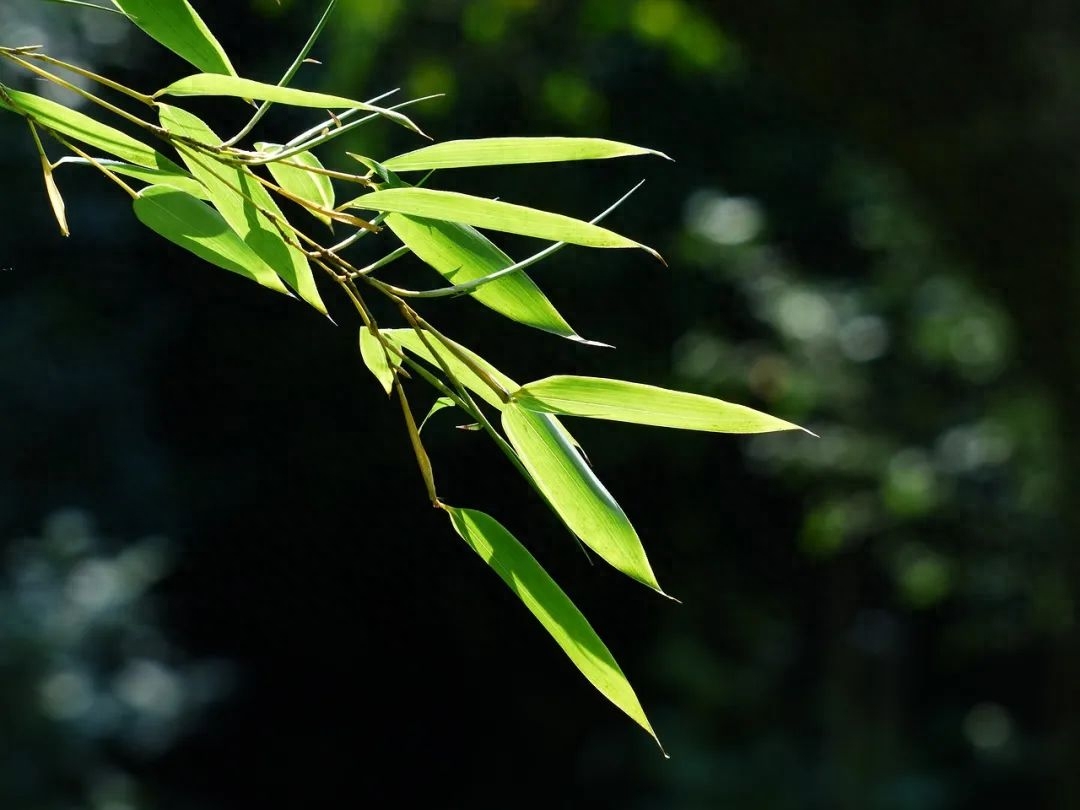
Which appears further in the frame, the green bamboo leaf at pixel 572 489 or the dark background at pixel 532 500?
the dark background at pixel 532 500

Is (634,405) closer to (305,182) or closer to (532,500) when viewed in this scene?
(305,182)

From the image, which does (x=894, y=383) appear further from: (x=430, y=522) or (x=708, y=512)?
(x=430, y=522)

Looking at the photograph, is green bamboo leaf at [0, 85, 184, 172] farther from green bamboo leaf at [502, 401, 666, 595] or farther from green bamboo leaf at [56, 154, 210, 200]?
green bamboo leaf at [502, 401, 666, 595]

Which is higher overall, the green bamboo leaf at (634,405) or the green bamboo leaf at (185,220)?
the green bamboo leaf at (185,220)

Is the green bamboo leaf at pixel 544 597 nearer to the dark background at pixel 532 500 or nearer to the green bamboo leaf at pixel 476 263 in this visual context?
the green bamboo leaf at pixel 476 263

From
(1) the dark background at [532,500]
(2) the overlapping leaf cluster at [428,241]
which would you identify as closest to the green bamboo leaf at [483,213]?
(2) the overlapping leaf cluster at [428,241]

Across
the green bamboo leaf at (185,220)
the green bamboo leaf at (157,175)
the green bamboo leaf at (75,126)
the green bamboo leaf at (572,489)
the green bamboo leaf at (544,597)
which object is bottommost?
the green bamboo leaf at (544,597)
